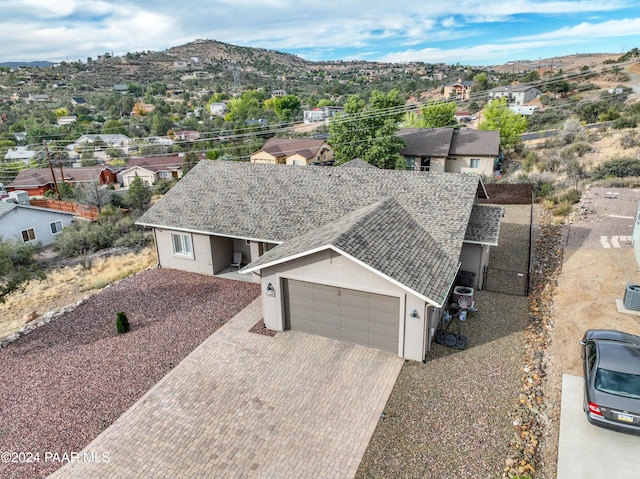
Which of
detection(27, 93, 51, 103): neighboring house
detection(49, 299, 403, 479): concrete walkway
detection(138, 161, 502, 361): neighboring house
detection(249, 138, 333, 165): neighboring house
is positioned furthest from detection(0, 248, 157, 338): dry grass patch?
detection(27, 93, 51, 103): neighboring house

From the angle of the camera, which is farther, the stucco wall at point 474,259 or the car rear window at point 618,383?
the stucco wall at point 474,259

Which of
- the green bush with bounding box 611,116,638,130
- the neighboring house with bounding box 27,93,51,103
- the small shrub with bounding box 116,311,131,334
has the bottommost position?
the small shrub with bounding box 116,311,131,334

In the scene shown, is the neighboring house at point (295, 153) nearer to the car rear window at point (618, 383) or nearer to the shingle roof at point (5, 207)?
the shingle roof at point (5, 207)

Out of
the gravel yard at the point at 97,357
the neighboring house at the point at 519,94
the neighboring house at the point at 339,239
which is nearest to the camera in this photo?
the gravel yard at the point at 97,357

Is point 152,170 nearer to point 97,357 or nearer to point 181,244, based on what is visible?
point 181,244

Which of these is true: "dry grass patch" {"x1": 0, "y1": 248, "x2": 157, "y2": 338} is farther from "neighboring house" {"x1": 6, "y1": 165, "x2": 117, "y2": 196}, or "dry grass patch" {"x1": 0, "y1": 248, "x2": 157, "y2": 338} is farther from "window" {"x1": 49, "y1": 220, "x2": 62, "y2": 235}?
"neighboring house" {"x1": 6, "y1": 165, "x2": 117, "y2": 196}

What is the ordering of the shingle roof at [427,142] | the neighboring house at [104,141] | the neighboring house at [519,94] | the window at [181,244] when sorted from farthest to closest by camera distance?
the neighboring house at [519,94] < the neighboring house at [104,141] < the shingle roof at [427,142] < the window at [181,244]

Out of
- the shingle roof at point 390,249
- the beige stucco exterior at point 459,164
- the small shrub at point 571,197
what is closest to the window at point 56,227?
the shingle roof at point 390,249
